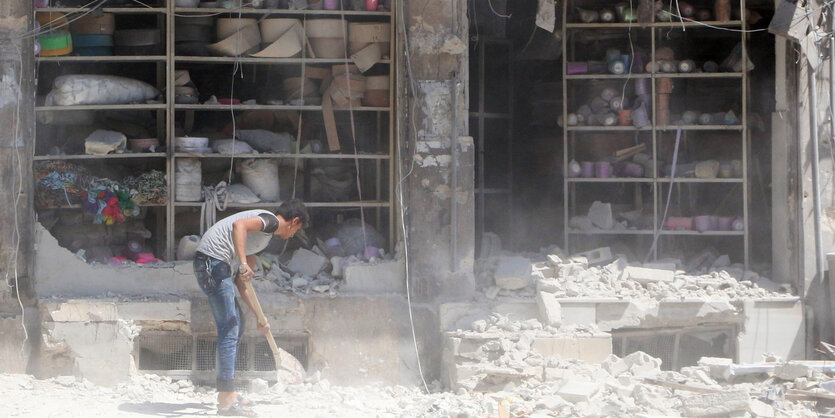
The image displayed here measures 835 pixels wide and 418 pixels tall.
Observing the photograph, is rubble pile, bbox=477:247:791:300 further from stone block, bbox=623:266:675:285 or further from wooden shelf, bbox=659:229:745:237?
wooden shelf, bbox=659:229:745:237

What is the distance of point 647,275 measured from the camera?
26.2 feet

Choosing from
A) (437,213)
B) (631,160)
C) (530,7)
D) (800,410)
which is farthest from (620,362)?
(530,7)

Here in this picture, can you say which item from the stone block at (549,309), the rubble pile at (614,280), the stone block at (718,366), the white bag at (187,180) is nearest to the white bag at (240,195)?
the white bag at (187,180)

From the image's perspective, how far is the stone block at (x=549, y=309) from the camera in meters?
7.37

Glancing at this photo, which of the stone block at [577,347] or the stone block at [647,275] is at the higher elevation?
the stone block at [647,275]

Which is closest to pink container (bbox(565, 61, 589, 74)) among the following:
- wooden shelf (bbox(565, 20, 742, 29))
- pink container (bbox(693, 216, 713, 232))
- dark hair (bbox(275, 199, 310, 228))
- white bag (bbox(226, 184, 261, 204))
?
wooden shelf (bbox(565, 20, 742, 29))

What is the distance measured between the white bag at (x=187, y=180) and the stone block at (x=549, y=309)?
287 cm

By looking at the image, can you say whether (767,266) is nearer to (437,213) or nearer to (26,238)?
(437,213)

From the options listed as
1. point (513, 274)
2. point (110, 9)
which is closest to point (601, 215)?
point (513, 274)

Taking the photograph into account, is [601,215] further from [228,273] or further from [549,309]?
[228,273]

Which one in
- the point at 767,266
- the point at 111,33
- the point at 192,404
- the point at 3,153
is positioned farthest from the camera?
the point at 767,266

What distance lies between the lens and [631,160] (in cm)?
897

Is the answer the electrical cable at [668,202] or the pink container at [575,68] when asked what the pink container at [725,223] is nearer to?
the electrical cable at [668,202]

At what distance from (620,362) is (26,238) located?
456 cm
